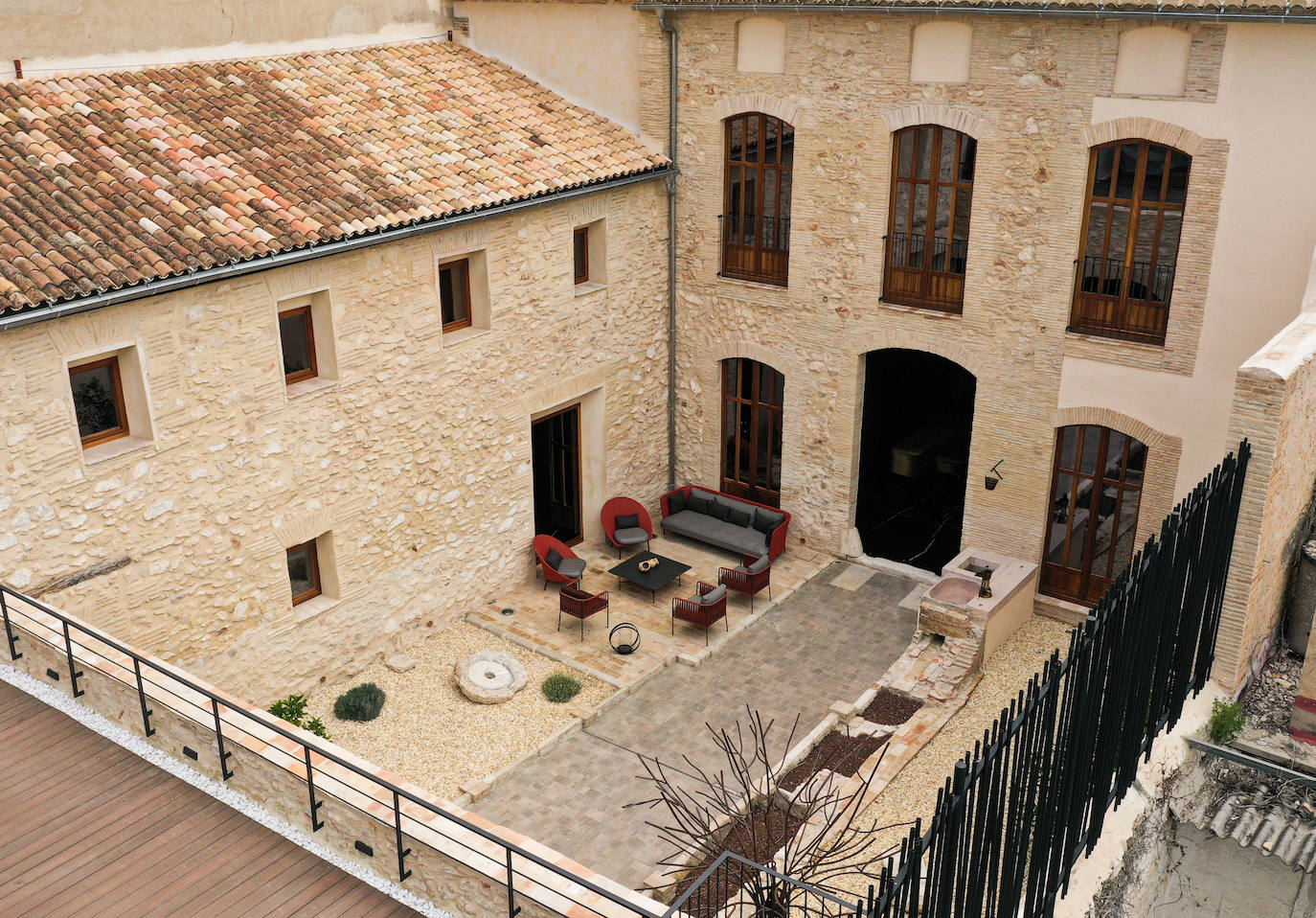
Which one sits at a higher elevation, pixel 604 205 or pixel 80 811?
pixel 604 205

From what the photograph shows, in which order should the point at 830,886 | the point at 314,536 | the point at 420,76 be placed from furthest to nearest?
the point at 420,76 < the point at 314,536 < the point at 830,886

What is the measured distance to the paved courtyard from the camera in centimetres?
1193

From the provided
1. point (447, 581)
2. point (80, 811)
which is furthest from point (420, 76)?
point (80, 811)

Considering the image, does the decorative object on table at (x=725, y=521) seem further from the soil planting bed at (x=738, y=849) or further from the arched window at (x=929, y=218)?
the soil planting bed at (x=738, y=849)

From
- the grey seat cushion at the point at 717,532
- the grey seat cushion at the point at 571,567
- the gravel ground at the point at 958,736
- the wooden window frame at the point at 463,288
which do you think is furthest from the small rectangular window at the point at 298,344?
the gravel ground at the point at 958,736

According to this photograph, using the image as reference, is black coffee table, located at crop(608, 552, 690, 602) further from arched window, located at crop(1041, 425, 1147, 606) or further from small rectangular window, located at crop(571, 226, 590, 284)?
arched window, located at crop(1041, 425, 1147, 606)

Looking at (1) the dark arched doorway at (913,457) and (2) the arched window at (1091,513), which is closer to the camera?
(2) the arched window at (1091,513)

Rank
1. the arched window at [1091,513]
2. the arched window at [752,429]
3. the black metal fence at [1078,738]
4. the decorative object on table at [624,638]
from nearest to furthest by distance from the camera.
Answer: the black metal fence at [1078,738] → the arched window at [1091,513] → the decorative object on table at [624,638] → the arched window at [752,429]

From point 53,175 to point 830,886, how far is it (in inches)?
378

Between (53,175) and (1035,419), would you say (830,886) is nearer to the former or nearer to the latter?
(1035,419)

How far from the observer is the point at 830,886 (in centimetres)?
1038

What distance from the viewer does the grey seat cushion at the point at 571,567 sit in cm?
1560

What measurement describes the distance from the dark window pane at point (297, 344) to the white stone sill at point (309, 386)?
10 cm

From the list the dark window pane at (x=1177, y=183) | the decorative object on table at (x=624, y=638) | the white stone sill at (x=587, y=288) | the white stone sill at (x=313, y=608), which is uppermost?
the dark window pane at (x=1177, y=183)
